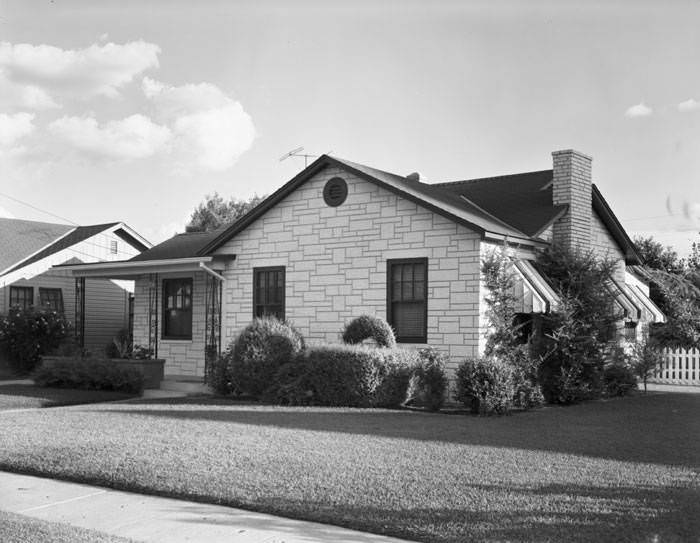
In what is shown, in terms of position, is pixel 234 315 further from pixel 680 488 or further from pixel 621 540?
pixel 621 540

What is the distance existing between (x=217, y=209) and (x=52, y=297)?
3379 centimetres

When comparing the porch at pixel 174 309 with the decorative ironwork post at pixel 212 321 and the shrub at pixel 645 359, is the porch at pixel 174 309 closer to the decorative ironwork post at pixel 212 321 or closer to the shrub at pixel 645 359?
the decorative ironwork post at pixel 212 321

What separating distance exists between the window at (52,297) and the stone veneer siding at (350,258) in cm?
1056

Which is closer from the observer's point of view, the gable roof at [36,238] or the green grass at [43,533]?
the green grass at [43,533]

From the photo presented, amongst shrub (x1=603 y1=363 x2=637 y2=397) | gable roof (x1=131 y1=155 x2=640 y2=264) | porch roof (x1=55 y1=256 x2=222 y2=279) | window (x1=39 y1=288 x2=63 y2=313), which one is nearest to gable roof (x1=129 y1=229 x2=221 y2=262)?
gable roof (x1=131 y1=155 x2=640 y2=264)

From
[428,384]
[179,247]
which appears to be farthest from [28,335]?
[428,384]

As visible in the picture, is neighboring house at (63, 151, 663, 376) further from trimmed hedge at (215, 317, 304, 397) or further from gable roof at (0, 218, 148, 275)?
gable roof at (0, 218, 148, 275)

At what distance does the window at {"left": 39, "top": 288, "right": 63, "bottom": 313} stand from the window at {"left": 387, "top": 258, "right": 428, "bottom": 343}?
14.8 m

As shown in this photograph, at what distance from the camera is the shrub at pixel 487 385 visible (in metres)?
14.3

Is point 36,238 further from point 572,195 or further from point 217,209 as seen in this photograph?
point 217,209

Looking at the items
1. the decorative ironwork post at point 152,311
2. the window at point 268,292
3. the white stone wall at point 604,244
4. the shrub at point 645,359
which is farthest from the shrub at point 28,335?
the shrub at point 645,359

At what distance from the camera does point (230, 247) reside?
19859 mm

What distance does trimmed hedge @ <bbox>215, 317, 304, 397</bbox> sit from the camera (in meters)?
16.0

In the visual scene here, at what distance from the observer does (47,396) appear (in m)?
16.5
